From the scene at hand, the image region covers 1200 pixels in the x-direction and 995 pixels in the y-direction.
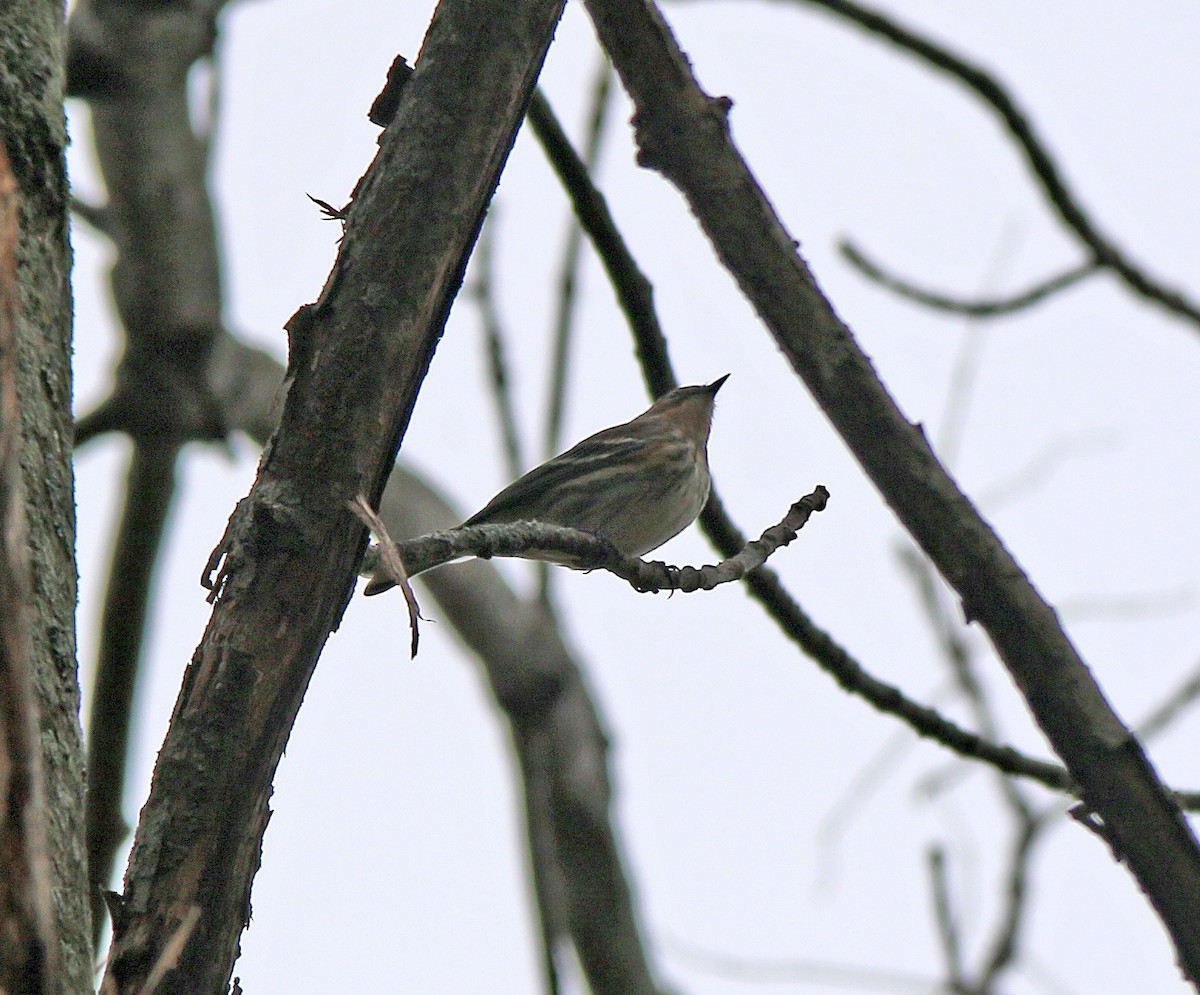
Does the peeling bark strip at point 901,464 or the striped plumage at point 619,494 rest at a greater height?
the striped plumage at point 619,494

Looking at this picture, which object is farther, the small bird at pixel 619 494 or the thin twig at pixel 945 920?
the small bird at pixel 619 494

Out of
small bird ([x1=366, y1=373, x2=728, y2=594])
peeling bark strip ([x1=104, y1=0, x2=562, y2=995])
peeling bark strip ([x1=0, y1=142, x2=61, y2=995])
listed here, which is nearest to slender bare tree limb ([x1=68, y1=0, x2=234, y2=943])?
small bird ([x1=366, y1=373, x2=728, y2=594])

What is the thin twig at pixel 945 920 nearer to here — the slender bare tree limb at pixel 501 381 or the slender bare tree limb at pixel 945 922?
the slender bare tree limb at pixel 945 922

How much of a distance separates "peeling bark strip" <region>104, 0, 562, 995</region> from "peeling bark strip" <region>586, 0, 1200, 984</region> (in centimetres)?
78

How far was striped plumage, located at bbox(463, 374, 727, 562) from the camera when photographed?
780cm

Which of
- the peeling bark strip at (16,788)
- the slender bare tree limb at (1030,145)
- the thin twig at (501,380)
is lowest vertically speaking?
the peeling bark strip at (16,788)

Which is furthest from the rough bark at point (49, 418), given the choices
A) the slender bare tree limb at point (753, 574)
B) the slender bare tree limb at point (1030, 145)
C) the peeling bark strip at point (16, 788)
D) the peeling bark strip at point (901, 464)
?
the slender bare tree limb at point (1030, 145)

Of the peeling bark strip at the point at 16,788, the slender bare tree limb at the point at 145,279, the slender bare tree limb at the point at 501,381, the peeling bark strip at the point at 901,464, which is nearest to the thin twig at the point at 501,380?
the slender bare tree limb at the point at 501,381

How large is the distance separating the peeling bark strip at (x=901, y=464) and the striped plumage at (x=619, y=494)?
401 cm

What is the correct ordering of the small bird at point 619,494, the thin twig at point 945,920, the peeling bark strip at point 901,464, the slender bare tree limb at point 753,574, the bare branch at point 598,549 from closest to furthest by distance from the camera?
the peeling bark strip at point 901,464, the bare branch at point 598,549, the slender bare tree limb at point 753,574, the thin twig at point 945,920, the small bird at point 619,494

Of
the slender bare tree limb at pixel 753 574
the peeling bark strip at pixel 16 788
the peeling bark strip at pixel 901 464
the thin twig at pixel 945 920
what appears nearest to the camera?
the peeling bark strip at pixel 16 788

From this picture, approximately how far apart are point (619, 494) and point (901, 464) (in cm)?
466

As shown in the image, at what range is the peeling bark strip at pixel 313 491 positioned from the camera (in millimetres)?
2527

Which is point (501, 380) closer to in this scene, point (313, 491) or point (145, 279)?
point (145, 279)
